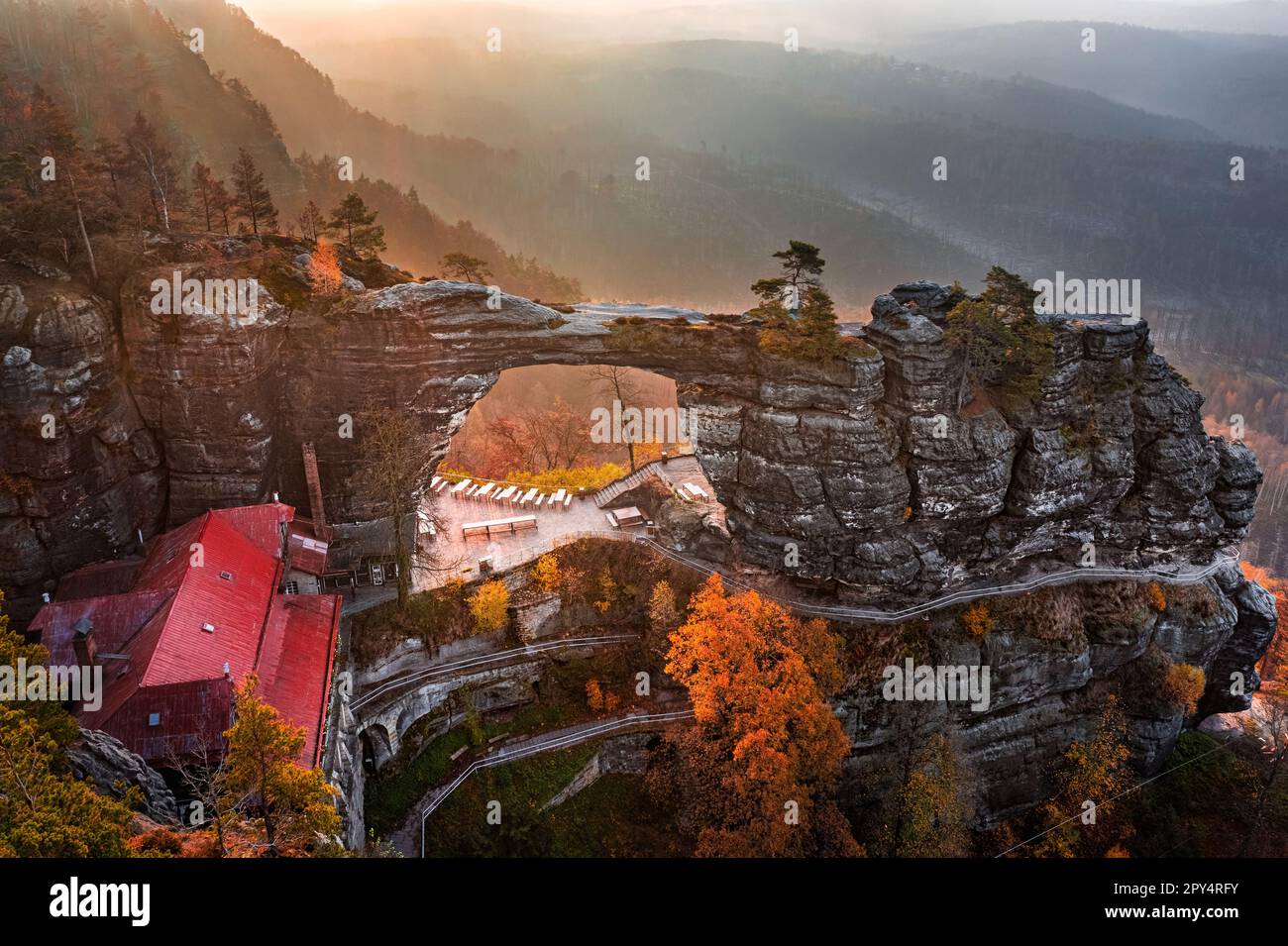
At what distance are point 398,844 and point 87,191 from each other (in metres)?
35.2

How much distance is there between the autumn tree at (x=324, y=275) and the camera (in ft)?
130

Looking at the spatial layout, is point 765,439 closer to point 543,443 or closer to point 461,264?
point 461,264

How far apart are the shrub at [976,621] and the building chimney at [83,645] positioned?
142 ft

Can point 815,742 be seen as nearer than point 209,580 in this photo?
No

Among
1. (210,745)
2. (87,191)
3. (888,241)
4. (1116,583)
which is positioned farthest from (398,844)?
(888,241)

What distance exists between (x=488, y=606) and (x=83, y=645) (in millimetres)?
17472

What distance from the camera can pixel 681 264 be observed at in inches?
5689

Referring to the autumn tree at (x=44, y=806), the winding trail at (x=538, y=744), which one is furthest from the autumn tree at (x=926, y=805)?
the autumn tree at (x=44, y=806)

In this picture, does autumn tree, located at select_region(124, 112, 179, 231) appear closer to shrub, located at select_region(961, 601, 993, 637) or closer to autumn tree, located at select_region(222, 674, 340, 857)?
autumn tree, located at select_region(222, 674, 340, 857)

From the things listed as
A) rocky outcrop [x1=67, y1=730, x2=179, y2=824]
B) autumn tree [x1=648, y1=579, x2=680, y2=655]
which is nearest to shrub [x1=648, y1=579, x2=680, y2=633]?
autumn tree [x1=648, y1=579, x2=680, y2=655]

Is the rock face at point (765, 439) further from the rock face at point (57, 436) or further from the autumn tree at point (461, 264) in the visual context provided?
the autumn tree at point (461, 264)

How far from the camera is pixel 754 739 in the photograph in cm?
3384

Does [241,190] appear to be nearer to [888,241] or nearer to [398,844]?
[398,844]

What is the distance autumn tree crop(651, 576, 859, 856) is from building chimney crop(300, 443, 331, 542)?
2031 cm
